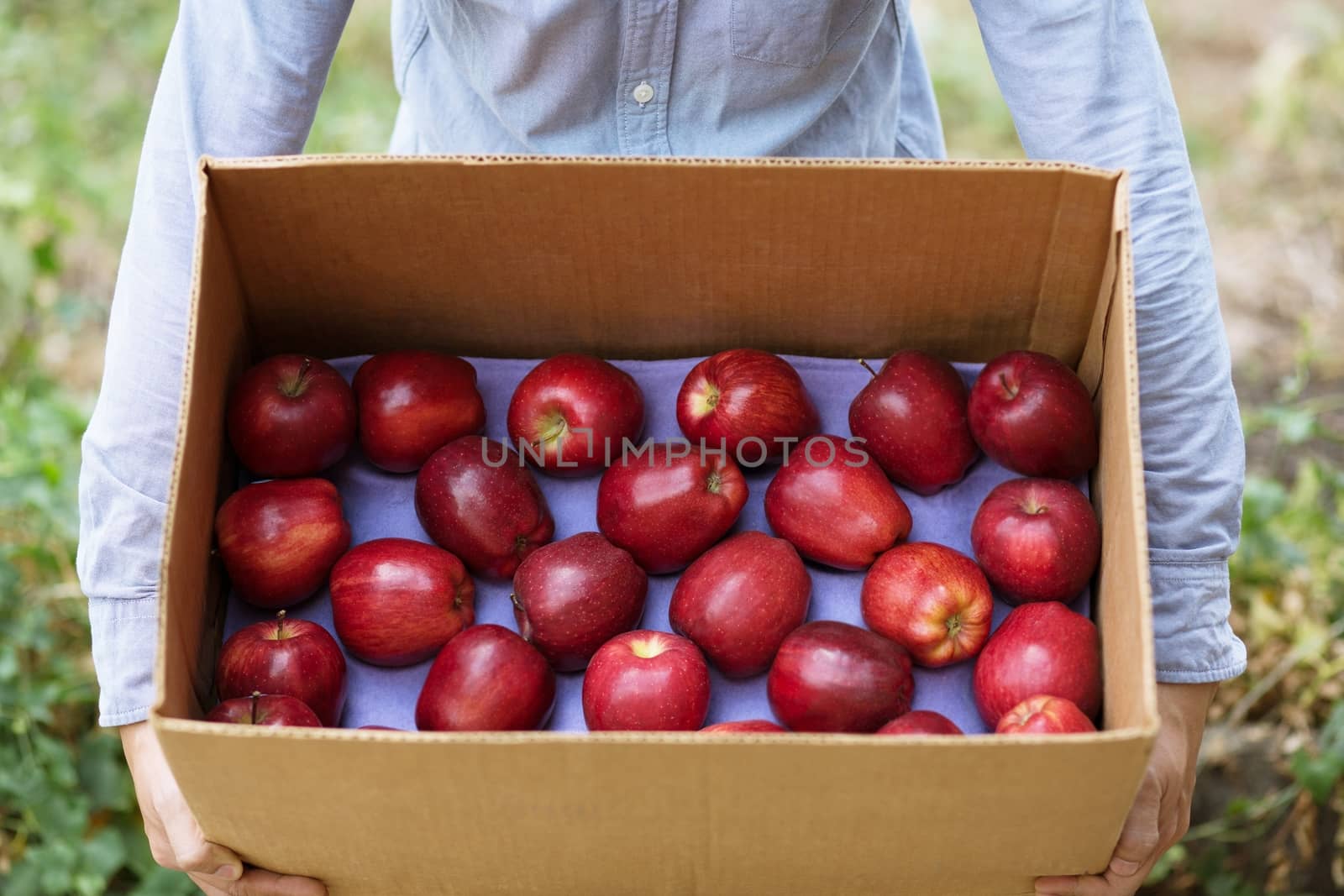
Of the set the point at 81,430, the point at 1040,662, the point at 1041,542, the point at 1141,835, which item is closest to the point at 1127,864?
the point at 1141,835

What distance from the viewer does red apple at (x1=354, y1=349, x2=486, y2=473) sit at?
1125 mm

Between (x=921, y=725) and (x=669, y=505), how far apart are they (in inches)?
11.6

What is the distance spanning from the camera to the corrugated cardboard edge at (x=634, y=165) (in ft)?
2.41

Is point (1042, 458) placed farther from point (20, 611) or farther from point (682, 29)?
point (20, 611)

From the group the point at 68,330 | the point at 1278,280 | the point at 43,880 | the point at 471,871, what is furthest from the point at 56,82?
the point at 1278,280

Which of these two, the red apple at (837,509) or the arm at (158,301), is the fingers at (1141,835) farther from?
the arm at (158,301)

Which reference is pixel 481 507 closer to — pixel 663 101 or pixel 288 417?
pixel 288 417

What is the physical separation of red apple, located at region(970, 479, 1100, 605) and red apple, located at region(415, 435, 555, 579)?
1.36 ft

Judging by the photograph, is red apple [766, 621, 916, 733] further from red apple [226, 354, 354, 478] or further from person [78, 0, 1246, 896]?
red apple [226, 354, 354, 478]

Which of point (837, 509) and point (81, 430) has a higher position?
point (837, 509)

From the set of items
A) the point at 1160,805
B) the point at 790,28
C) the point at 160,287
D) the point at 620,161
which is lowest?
the point at 1160,805

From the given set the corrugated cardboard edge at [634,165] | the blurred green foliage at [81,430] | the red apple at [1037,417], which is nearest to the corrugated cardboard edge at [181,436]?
the corrugated cardboard edge at [634,165]

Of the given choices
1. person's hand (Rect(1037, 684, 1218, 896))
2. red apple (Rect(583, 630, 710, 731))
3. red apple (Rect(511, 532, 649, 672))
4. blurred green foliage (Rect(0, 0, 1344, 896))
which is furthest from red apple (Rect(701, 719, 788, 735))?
blurred green foliage (Rect(0, 0, 1344, 896))

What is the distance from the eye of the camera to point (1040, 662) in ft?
3.13
